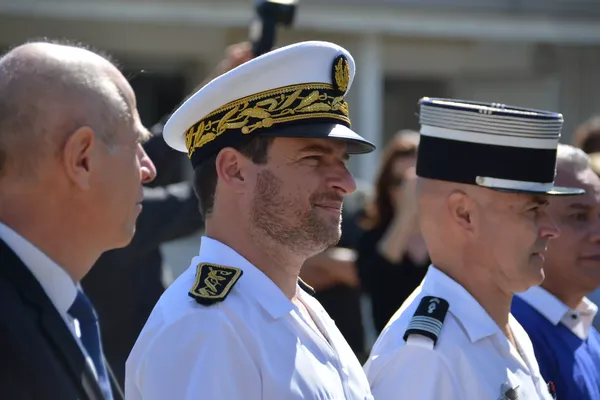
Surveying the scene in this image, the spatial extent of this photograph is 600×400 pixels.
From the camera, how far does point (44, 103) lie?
2.31 meters

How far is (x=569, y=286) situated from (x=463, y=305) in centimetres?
80

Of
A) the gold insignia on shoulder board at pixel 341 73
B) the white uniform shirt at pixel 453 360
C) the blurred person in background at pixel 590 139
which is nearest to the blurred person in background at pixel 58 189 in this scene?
the gold insignia on shoulder board at pixel 341 73

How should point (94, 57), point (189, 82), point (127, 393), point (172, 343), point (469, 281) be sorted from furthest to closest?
point (189, 82) < point (469, 281) < point (94, 57) < point (127, 393) < point (172, 343)

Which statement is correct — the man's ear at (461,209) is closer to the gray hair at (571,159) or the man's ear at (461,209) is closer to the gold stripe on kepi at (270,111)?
the gold stripe on kepi at (270,111)

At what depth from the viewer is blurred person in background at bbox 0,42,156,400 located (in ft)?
7.16

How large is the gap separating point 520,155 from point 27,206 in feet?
4.66

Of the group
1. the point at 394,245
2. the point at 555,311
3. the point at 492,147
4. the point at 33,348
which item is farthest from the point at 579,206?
the point at 33,348

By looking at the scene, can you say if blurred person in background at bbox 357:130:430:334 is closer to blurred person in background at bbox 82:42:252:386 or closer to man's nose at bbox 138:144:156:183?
blurred person in background at bbox 82:42:252:386

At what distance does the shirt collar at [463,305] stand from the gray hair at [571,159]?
867 millimetres

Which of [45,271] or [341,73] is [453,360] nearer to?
[341,73]

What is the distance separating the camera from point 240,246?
2.36 meters

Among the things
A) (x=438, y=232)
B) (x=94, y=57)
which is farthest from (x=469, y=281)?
(x=94, y=57)

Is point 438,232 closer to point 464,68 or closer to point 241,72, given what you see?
point 241,72

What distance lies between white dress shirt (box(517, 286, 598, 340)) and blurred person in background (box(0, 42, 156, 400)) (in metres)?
1.55
